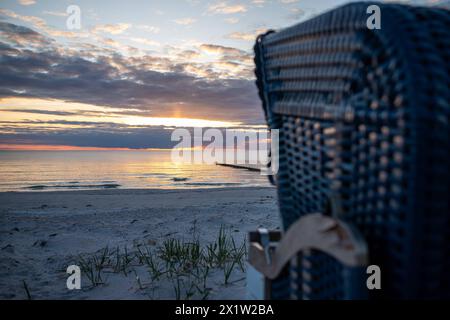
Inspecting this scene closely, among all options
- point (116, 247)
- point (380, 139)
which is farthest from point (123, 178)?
point (380, 139)

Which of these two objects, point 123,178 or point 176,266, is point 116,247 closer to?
point 176,266

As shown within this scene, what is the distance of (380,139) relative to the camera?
102 centimetres

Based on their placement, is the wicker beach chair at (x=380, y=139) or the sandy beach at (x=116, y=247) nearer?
the wicker beach chair at (x=380, y=139)

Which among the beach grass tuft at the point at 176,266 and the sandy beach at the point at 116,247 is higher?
the beach grass tuft at the point at 176,266

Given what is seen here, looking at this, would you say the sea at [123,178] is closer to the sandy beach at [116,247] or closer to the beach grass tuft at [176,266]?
the sandy beach at [116,247]

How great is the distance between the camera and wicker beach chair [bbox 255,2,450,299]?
93cm

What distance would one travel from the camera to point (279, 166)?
5.16 feet

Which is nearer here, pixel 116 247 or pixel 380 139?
pixel 380 139

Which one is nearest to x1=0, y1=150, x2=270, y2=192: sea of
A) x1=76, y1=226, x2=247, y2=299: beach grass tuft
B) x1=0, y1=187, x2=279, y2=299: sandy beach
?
x1=0, y1=187, x2=279, y2=299: sandy beach

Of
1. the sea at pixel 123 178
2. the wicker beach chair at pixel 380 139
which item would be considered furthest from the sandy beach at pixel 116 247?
the sea at pixel 123 178

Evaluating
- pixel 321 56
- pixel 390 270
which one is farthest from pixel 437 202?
pixel 321 56

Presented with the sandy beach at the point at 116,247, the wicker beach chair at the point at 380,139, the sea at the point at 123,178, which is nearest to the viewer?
the wicker beach chair at the point at 380,139

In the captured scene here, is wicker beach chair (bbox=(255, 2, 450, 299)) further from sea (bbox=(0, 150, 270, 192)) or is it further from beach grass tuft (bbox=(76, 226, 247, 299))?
sea (bbox=(0, 150, 270, 192))

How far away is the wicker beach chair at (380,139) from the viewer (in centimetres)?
93
